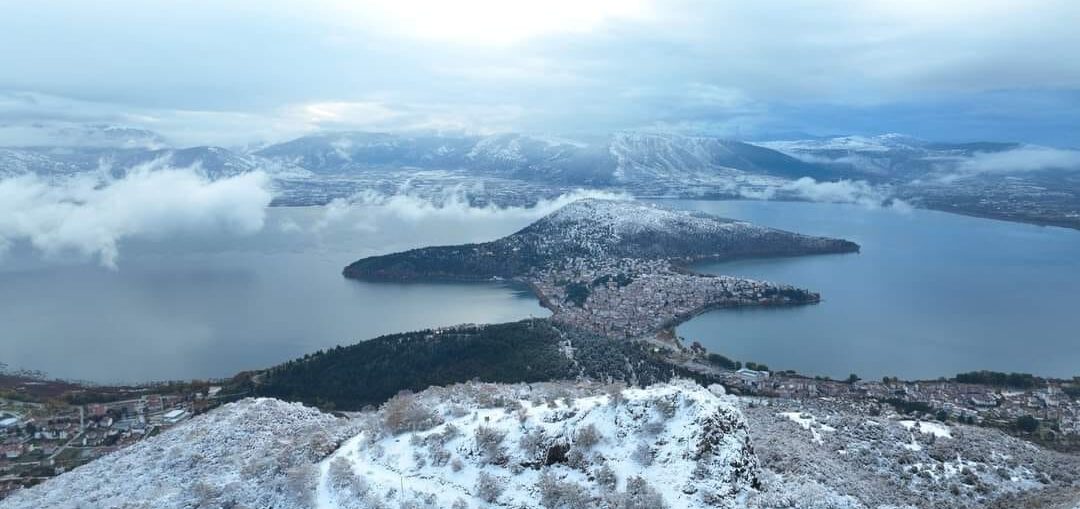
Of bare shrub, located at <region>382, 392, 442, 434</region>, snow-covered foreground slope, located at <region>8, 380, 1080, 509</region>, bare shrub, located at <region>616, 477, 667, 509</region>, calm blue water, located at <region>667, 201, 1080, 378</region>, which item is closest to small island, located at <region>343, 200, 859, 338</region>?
calm blue water, located at <region>667, 201, 1080, 378</region>

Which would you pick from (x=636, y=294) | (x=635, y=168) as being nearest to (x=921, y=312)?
(x=636, y=294)

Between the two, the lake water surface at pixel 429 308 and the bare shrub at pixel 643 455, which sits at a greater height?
the bare shrub at pixel 643 455

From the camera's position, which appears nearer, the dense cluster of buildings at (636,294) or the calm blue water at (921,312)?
the calm blue water at (921,312)

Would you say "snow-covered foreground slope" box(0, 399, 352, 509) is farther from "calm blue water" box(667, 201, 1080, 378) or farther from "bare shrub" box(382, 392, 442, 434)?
"calm blue water" box(667, 201, 1080, 378)

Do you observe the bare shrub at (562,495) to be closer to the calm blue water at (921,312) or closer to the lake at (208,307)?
the calm blue water at (921,312)

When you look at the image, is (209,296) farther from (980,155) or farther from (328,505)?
(980,155)

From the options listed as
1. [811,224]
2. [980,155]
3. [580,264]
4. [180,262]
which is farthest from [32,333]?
[980,155]

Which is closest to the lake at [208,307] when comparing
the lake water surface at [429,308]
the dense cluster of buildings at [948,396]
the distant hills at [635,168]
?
the lake water surface at [429,308]

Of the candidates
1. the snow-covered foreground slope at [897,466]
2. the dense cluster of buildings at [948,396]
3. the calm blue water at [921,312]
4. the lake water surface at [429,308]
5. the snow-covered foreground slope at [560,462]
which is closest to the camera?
the snow-covered foreground slope at [560,462]
